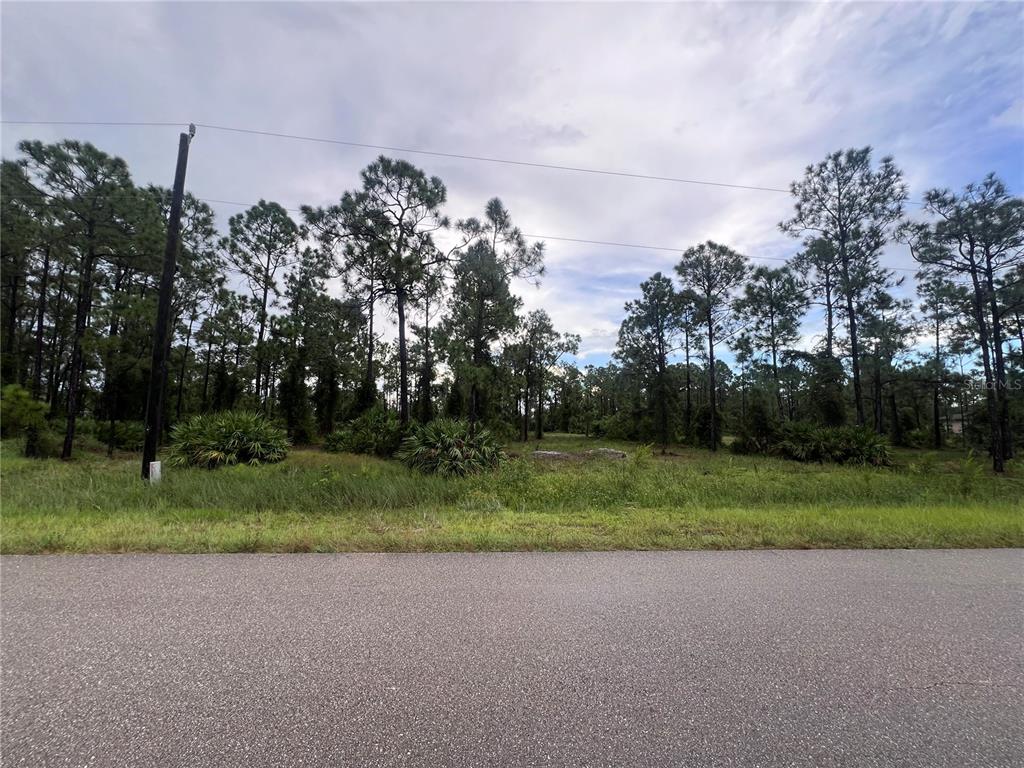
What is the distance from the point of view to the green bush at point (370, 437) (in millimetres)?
16828

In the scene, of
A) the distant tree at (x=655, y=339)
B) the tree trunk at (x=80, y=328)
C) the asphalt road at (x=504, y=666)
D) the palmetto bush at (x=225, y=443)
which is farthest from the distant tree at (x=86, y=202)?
the distant tree at (x=655, y=339)

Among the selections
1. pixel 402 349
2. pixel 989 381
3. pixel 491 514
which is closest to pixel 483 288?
pixel 402 349

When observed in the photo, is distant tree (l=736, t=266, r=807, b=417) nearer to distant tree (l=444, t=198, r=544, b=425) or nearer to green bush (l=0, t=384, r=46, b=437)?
distant tree (l=444, t=198, r=544, b=425)

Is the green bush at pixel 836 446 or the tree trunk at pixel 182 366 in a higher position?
the tree trunk at pixel 182 366

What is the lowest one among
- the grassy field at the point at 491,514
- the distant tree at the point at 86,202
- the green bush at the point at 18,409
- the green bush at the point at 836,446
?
the grassy field at the point at 491,514

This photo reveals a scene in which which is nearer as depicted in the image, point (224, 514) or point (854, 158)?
point (224, 514)

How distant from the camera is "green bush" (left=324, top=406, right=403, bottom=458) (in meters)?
16.8

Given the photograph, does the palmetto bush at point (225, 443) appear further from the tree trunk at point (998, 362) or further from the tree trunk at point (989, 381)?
the tree trunk at point (998, 362)

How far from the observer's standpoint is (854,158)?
62.1ft

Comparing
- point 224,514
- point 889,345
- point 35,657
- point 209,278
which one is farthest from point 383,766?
point 889,345

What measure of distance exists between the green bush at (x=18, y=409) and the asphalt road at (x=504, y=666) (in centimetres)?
1390

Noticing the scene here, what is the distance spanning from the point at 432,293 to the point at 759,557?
15.6 meters

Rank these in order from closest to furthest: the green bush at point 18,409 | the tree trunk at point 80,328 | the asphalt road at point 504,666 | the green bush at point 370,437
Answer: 1. the asphalt road at point 504,666
2. the green bush at point 18,409
3. the tree trunk at point 80,328
4. the green bush at point 370,437

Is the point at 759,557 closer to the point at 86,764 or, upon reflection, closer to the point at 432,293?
the point at 86,764
